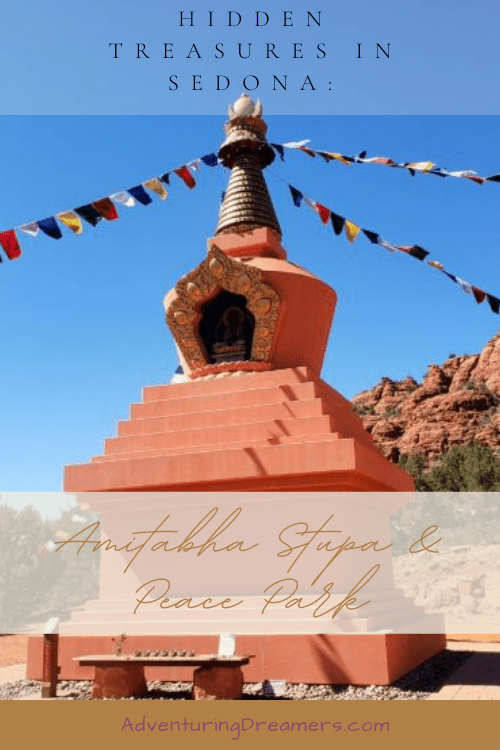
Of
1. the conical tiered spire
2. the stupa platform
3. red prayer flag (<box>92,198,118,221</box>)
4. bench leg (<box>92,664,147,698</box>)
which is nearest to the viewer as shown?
bench leg (<box>92,664,147,698</box>)

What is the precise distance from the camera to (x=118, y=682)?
7883 millimetres

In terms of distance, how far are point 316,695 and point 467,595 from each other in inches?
605

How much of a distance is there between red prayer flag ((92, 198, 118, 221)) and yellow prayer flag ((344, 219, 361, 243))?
4.50 m

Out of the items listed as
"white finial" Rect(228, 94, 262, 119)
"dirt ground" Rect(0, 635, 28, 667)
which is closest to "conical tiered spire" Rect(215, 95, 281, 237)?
"white finial" Rect(228, 94, 262, 119)

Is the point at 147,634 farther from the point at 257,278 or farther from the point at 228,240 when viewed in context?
the point at 228,240

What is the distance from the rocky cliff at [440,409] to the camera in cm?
6752

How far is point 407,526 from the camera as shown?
37.5 m

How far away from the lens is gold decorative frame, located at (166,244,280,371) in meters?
11.3

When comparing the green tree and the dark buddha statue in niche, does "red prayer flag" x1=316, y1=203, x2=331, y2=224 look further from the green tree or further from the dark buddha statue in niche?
the green tree

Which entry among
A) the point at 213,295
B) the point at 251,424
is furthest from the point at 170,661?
the point at 213,295

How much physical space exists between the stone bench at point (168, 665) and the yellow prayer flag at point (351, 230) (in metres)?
8.72

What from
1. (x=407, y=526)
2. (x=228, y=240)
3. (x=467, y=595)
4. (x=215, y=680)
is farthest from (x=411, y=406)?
(x=215, y=680)

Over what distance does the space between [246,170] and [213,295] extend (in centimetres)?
339

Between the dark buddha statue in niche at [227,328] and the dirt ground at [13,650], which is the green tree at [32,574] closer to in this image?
the dirt ground at [13,650]
